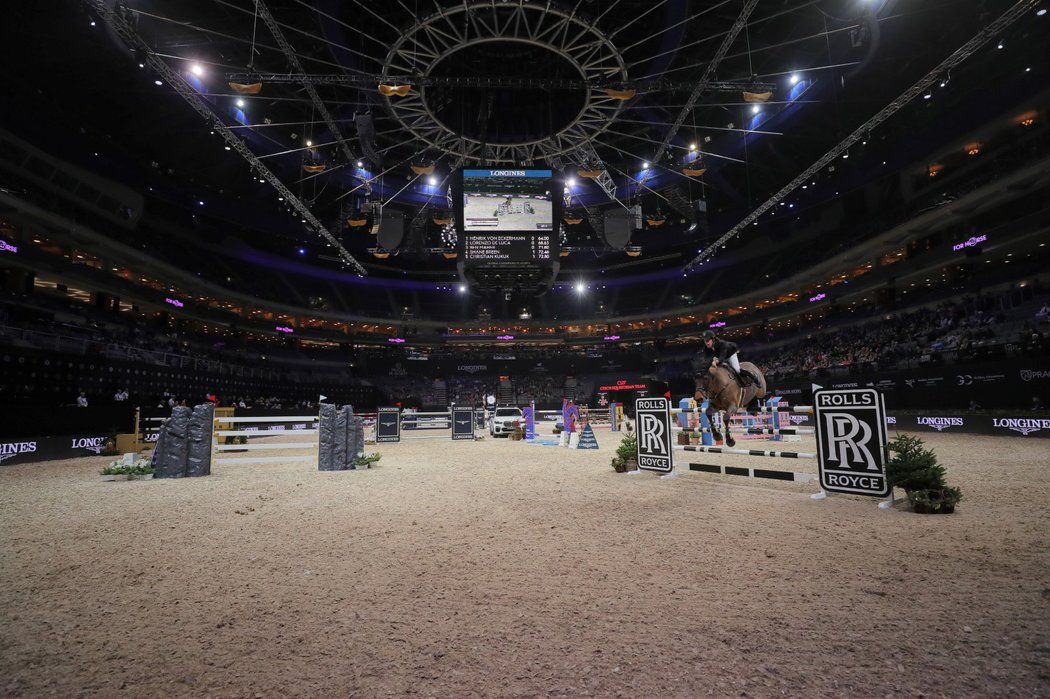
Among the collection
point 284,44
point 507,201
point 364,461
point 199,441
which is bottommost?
point 364,461

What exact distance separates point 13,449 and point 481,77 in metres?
16.2

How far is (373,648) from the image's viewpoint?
2178 millimetres

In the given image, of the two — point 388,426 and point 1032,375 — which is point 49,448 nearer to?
point 388,426

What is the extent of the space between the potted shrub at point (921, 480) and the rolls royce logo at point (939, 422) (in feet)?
51.1

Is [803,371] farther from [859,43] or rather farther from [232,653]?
[232,653]

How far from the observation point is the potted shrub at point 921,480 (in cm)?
475

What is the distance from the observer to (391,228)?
17.8 m

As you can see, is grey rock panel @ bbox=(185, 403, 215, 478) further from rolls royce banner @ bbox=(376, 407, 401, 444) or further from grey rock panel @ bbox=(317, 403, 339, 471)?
rolls royce banner @ bbox=(376, 407, 401, 444)

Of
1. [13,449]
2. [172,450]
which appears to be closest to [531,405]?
[172,450]

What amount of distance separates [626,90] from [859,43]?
25.8ft

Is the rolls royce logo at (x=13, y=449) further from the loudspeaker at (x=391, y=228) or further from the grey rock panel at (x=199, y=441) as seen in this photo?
the loudspeaker at (x=391, y=228)

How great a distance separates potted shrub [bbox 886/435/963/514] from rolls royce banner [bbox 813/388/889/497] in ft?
0.48

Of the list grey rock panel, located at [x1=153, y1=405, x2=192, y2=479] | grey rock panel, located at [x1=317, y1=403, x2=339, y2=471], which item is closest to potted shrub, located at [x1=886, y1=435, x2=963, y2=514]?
grey rock panel, located at [x1=317, y1=403, x2=339, y2=471]

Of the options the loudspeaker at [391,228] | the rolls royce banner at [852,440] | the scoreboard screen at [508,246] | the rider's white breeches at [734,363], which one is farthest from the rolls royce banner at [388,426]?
the rolls royce banner at [852,440]
